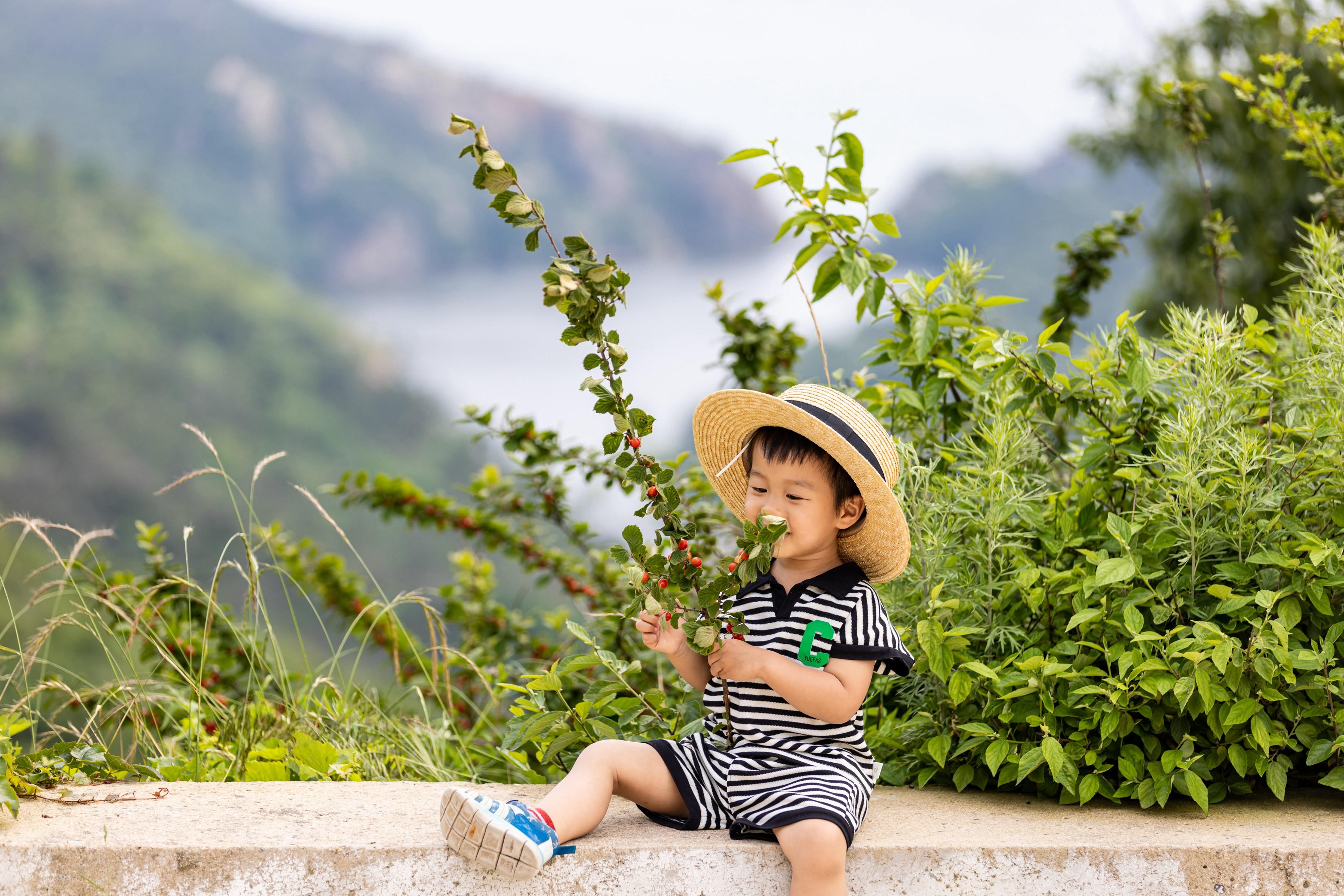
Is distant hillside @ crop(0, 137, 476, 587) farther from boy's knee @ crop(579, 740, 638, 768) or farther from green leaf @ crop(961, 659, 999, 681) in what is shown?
green leaf @ crop(961, 659, 999, 681)

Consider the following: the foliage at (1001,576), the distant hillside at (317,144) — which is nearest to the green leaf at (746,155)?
the foliage at (1001,576)

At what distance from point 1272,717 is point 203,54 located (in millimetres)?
43926

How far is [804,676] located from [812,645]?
0.07m

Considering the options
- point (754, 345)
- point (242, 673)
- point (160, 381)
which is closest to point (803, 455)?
point (754, 345)

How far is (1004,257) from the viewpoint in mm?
23344

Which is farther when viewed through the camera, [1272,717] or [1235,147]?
[1235,147]

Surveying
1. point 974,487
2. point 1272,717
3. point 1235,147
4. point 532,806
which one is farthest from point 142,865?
point 1235,147

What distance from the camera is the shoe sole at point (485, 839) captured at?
5.25 ft

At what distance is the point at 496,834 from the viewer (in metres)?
1.60

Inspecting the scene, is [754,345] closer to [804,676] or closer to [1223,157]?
[804,676]

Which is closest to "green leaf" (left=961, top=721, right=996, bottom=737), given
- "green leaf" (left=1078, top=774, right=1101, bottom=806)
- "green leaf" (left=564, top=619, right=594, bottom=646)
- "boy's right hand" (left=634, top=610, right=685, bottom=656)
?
"green leaf" (left=1078, top=774, right=1101, bottom=806)

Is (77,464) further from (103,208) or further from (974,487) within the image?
(974,487)

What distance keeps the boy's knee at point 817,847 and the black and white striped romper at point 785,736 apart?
41 millimetres

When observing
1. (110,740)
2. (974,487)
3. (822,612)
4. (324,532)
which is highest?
(974,487)
